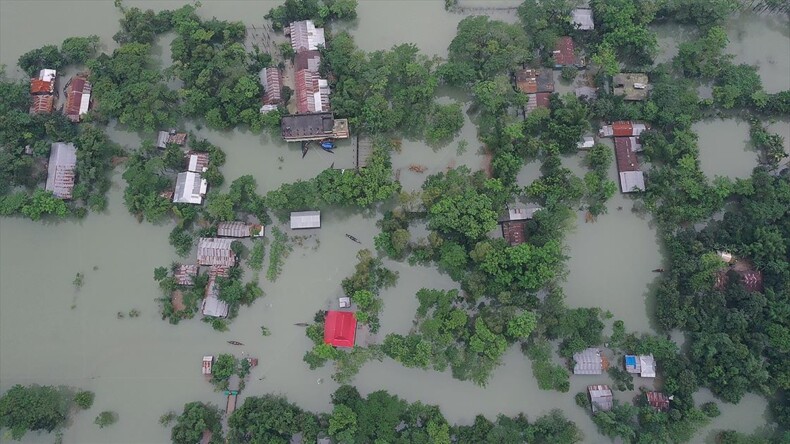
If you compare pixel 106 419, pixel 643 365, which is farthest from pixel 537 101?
pixel 106 419

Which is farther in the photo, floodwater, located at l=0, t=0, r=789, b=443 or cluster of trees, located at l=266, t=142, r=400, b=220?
cluster of trees, located at l=266, t=142, r=400, b=220

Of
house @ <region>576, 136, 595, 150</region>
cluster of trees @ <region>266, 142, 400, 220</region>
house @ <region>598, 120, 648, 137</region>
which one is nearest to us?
cluster of trees @ <region>266, 142, 400, 220</region>

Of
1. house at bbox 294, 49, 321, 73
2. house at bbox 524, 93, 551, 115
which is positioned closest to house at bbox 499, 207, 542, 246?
house at bbox 524, 93, 551, 115

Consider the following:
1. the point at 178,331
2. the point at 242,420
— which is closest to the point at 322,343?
the point at 242,420

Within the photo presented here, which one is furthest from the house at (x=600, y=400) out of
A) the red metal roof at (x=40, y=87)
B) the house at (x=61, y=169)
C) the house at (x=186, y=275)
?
the red metal roof at (x=40, y=87)

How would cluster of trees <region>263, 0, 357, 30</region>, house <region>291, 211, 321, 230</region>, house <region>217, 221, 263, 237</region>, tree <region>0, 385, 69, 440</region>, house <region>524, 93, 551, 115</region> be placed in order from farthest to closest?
1. cluster of trees <region>263, 0, 357, 30</region>
2. house <region>524, 93, 551, 115</region>
3. house <region>291, 211, 321, 230</region>
4. house <region>217, 221, 263, 237</region>
5. tree <region>0, 385, 69, 440</region>

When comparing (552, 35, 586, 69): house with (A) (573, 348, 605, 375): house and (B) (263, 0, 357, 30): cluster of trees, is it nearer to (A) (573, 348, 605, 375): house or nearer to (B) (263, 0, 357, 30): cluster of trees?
(B) (263, 0, 357, 30): cluster of trees

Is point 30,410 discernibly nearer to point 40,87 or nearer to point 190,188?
point 190,188
